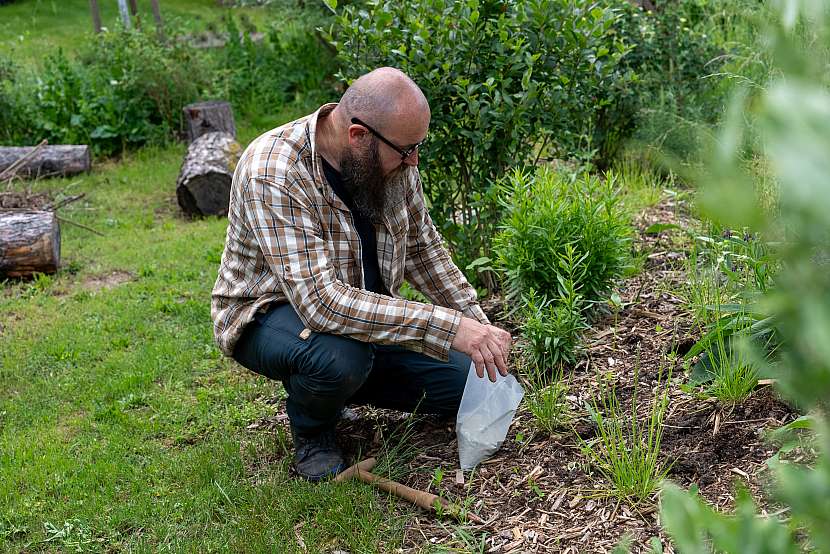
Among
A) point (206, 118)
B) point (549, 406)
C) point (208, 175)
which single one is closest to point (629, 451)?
point (549, 406)

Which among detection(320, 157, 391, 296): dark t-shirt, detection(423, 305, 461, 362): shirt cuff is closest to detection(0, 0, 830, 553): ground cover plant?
detection(423, 305, 461, 362): shirt cuff

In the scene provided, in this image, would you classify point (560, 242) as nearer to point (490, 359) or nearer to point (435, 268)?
point (435, 268)

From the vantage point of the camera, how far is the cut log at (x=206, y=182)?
24.5ft

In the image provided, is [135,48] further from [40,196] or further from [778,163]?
[778,163]

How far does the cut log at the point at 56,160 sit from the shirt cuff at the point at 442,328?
20.6ft

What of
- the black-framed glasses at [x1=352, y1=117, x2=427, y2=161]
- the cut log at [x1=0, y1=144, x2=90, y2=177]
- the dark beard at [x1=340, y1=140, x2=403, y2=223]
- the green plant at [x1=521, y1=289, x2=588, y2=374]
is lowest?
the cut log at [x1=0, y1=144, x2=90, y2=177]

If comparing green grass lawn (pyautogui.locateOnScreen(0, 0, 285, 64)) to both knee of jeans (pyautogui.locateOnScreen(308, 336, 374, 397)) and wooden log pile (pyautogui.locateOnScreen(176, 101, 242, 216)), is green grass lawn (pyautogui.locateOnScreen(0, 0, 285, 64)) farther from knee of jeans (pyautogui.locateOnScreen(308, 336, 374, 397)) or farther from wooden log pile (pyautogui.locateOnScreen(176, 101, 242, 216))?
knee of jeans (pyautogui.locateOnScreen(308, 336, 374, 397))

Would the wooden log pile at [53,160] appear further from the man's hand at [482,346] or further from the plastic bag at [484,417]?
the man's hand at [482,346]

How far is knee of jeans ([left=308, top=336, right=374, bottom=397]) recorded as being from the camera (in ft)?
10.8

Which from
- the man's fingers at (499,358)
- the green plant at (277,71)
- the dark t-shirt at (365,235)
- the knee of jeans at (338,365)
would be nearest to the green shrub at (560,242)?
the dark t-shirt at (365,235)

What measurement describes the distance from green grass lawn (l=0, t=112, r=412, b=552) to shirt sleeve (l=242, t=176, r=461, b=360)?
62cm

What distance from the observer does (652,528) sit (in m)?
2.82

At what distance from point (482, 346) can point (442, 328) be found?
0.16m

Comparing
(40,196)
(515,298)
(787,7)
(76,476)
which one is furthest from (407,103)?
(40,196)
